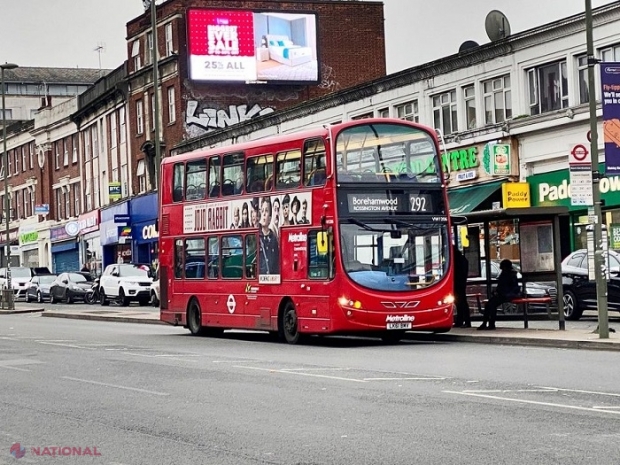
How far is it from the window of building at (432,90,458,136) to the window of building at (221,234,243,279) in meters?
18.3

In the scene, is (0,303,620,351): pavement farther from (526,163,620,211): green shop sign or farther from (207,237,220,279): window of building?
(526,163,620,211): green shop sign

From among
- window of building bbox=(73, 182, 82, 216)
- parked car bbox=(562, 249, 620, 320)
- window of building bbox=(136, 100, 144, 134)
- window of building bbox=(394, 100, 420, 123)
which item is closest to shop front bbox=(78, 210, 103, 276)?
window of building bbox=(73, 182, 82, 216)

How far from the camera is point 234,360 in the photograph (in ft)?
69.8

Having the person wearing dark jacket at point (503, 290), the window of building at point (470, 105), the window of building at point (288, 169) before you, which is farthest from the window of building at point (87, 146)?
the person wearing dark jacket at point (503, 290)

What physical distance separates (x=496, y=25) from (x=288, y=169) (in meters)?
20.6

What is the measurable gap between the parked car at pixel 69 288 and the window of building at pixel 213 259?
3244cm

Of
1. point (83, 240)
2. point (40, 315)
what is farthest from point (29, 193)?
point (40, 315)

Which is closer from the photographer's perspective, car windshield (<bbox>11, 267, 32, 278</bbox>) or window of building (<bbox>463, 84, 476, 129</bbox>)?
window of building (<bbox>463, 84, 476, 129</bbox>)

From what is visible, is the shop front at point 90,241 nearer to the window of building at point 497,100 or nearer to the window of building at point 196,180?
the window of building at point 497,100

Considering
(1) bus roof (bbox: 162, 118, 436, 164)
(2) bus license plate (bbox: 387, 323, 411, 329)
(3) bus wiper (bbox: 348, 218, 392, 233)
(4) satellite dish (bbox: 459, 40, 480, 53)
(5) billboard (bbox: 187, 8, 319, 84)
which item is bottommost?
(2) bus license plate (bbox: 387, 323, 411, 329)

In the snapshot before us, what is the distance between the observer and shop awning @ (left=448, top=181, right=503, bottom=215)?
4088 centimetres

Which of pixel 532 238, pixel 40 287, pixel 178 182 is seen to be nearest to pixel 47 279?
pixel 40 287

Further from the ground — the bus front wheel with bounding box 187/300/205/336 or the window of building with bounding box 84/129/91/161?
the window of building with bounding box 84/129/91/161

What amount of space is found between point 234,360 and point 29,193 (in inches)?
3040
